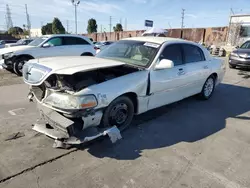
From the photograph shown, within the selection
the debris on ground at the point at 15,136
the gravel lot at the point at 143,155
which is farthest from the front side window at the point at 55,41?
the debris on ground at the point at 15,136

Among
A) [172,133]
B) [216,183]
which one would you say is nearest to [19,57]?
[172,133]

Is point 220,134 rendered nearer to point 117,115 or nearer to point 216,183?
point 216,183

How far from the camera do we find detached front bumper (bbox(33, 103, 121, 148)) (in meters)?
2.96

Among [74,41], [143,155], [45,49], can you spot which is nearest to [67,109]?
[143,155]

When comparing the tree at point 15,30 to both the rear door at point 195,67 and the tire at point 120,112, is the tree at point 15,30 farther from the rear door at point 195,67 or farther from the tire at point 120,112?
the tire at point 120,112

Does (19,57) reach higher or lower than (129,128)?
higher

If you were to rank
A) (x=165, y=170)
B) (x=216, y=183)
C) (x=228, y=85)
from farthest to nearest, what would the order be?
(x=228, y=85), (x=165, y=170), (x=216, y=183)

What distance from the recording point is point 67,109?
2.90 m

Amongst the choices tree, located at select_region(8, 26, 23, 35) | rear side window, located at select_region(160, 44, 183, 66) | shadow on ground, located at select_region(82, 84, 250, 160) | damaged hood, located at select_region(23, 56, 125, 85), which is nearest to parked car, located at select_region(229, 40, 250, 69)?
shadow on ground, located at select_region(82, 84, 250, 160)

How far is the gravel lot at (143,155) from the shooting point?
2627 millimetres

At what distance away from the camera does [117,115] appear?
362 cm

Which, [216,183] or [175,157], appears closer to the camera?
[216,183]

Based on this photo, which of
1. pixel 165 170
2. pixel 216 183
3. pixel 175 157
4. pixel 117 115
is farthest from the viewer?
pixel 117 115

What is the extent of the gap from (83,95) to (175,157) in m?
1.62
